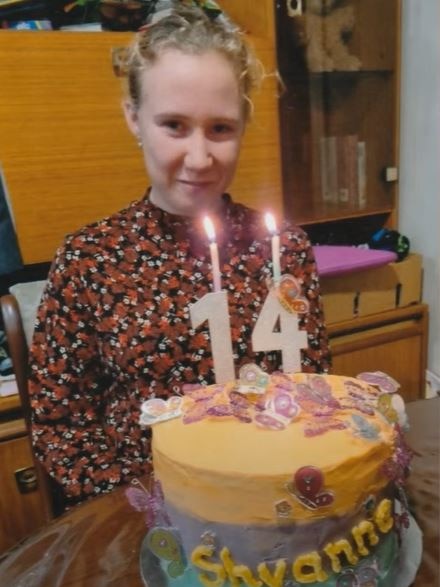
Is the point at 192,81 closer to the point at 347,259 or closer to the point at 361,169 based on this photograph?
the point at 347,259

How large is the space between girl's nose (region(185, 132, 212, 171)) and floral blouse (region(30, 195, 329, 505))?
154 millimetres

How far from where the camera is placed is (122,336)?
963 millimetres

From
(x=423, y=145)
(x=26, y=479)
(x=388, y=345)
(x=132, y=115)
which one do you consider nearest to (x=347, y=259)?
(x=388, y=345)

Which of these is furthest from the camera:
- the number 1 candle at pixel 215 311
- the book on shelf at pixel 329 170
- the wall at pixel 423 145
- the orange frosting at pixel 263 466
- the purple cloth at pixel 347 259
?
the book on shelf at pixel 329 170

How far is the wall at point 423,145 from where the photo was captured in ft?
6.42

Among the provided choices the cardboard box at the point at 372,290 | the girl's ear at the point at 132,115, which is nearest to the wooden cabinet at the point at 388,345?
the cardboard box at the point at 372,290

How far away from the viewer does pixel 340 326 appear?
1.94m

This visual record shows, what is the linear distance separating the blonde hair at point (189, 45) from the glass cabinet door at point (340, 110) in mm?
1014

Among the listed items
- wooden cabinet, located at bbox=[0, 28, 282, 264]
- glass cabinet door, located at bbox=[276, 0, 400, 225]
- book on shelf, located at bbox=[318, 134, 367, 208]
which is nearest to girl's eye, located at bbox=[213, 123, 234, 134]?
wooden cabinet, located at bbox=[0, 28, 282, 264]

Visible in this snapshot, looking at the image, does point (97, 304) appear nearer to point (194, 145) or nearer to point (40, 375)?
point (40, 375)

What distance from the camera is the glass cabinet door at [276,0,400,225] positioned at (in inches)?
77.2

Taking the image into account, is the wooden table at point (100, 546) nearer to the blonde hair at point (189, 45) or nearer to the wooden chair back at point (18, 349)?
the wooden chair back at point (18, 349)

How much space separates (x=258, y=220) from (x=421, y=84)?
4.28 feet

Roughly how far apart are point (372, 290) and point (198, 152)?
1281mm
